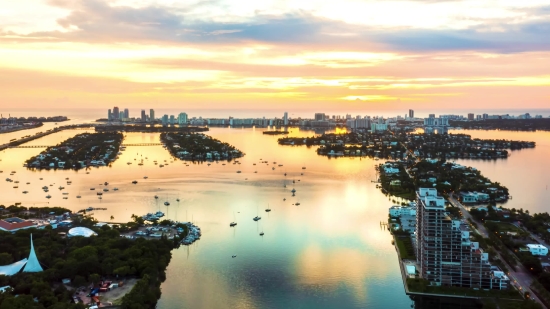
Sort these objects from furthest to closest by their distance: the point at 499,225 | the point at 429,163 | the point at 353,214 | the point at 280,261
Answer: the point at 429,163, the point at 353,214, the point at 499,225, the point at 280,261

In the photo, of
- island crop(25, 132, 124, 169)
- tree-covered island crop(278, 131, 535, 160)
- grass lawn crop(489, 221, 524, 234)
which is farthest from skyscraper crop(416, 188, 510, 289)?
tree-covered island crop(278, 131, 535, 160)

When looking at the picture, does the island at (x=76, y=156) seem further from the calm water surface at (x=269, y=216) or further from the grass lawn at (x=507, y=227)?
the grass lawn at (x=507, y=227)

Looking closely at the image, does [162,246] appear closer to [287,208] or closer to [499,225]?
[287,208]

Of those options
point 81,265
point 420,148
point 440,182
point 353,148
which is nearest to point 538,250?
point 440,182

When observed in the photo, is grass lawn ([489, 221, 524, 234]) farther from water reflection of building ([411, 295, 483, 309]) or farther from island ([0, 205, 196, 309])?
island ([0, 205, 196, 309])

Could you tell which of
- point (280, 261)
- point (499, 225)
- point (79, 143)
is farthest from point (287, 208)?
point (79, 143)

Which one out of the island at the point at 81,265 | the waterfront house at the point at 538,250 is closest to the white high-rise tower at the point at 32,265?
the island at the point at 81,265

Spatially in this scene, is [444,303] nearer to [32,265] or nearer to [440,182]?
[32,265]
